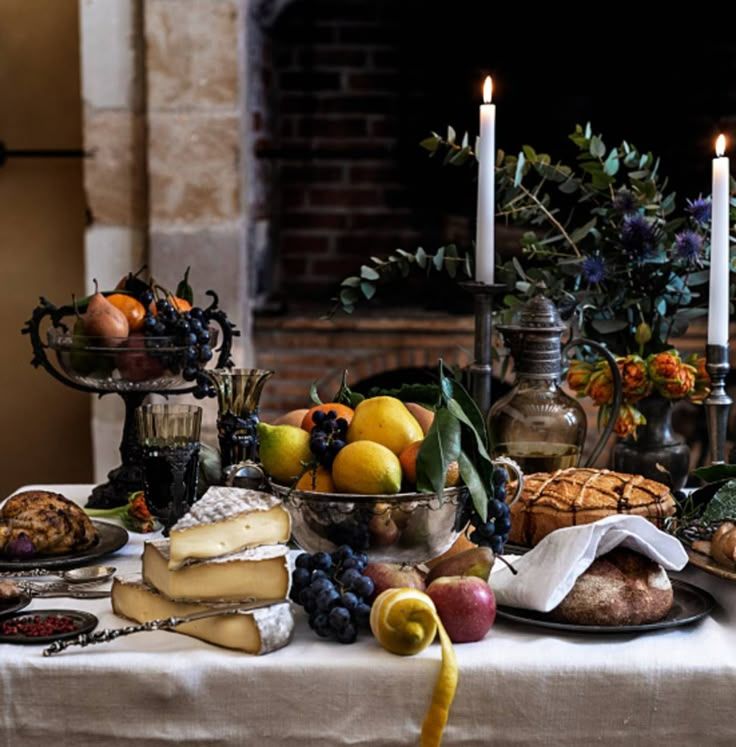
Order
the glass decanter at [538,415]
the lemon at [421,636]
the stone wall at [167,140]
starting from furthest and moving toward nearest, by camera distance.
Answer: the stone wall at [167,140], the glass decanter at [538,415], the lemon at [421,636]

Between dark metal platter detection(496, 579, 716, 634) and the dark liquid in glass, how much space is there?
42 cm

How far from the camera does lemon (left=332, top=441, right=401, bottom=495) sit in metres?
1.16

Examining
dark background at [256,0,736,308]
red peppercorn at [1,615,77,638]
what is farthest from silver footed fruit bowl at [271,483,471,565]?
dark background at [256,0,736,308]

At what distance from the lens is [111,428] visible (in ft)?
9.63

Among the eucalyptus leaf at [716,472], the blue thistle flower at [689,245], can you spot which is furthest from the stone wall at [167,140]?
the eucalyptus leaf at [716,472]

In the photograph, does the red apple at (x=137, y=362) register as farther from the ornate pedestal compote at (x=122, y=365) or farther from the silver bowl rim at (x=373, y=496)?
the silver bowl rim at (x=373, y=496)

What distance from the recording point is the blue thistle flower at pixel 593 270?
5.58ft

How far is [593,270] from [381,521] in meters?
0.65

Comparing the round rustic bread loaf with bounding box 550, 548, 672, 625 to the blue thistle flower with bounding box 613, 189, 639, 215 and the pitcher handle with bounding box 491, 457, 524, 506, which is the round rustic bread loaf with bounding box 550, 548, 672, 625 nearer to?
the pitcher handle with bounding box 491, 457, 524, 506

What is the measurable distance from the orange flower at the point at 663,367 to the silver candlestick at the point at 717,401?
4cm

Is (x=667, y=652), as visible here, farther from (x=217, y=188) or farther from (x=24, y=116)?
(x=24, y=116)

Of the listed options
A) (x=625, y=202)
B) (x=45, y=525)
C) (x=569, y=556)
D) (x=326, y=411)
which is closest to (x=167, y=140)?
(x=625, y=202)

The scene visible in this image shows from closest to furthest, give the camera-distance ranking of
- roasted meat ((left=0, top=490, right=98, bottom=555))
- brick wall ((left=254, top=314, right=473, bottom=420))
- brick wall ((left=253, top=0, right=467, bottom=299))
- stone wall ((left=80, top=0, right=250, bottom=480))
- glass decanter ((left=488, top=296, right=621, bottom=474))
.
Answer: roasted meat ((left=0, top=490, right=98, bottom=555)) < glass decanter ((left=488, top=296, right=621, bottom=474)) < stone wall ((left=80, top=0, right=250, bottom=480)) < brick wall ((left=254, top=314, right=473, bottom=420)) < brick wall ((left=253, top=0, right=467, bottom=299))

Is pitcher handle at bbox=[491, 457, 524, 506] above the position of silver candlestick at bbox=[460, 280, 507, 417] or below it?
below
